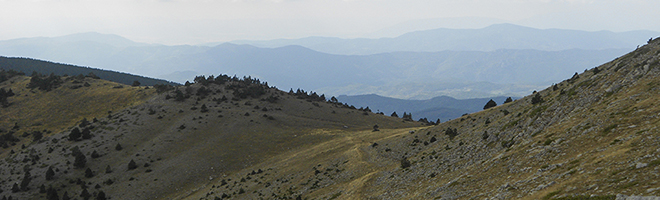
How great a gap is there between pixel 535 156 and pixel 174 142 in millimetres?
77041

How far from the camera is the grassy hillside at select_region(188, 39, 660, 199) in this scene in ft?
49.1

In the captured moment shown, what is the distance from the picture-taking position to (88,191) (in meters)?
59.6

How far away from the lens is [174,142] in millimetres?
80062

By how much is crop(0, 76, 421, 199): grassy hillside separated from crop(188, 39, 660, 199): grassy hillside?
2258cm

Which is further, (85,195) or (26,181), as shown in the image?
(26,181)

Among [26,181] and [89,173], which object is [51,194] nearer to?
[26,181]

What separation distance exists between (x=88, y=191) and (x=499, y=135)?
65.3 m

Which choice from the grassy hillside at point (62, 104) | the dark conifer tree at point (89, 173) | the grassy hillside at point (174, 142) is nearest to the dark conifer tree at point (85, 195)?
the grassy hillside at point (174, 142)

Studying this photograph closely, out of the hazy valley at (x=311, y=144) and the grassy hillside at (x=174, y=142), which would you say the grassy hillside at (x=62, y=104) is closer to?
the hazy valley at (x=311, y=144)

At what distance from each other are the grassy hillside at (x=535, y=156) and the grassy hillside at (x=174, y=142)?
22.6 m

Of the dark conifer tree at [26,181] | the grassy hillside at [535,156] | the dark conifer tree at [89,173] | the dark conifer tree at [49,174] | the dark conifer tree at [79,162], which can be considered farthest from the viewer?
the dark conifer tree at [79,162]

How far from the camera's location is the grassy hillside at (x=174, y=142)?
61.8 m

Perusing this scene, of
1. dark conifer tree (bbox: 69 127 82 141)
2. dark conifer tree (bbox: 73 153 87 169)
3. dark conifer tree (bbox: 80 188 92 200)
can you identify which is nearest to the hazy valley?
dark conifer tree (bbox: 80 188 92 200)

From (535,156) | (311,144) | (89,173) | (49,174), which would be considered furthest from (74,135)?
(535,156)
